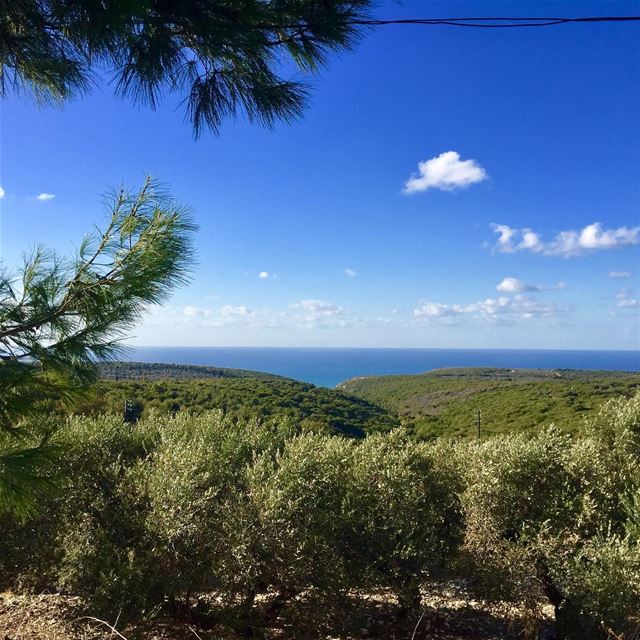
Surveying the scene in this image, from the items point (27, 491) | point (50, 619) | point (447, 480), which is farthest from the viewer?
point (447, 480)

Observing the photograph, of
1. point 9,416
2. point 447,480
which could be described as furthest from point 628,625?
point 9,416

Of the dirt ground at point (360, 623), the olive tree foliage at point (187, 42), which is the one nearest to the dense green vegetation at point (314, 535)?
the dirt ground at point (360, 623)

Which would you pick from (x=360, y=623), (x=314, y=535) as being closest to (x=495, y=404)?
(x=360, y=623)

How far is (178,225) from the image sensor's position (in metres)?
3.58

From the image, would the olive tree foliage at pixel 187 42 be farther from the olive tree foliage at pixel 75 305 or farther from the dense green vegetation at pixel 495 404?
the dense green vegetation at pixel 495 404

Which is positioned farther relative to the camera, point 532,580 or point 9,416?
point 532,580

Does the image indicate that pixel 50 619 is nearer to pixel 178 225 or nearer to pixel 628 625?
pixel 178 225

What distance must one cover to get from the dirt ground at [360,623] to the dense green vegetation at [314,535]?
0.19 metres

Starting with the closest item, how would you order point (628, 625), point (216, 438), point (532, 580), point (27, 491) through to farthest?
point (27, 491), point (628, 625), point (532, 580), point (216, 438)

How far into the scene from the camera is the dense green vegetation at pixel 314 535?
698 cm

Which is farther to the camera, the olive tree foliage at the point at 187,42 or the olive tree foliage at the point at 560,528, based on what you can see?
the olive tree foliage at the point at 560,528

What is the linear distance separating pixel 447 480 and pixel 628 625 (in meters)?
3.76

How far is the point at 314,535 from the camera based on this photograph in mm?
7473

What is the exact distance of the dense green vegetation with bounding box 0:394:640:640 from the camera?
698 centimetres
